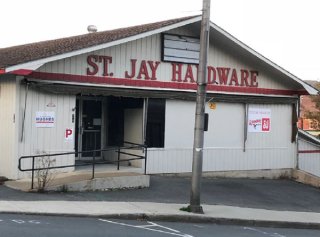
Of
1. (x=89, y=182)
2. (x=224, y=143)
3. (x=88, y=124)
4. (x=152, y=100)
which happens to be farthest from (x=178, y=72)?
(x=89, y=182)

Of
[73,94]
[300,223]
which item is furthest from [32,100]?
[300,223]

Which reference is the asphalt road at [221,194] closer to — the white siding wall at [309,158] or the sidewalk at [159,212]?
the sidewalk at [159,212]

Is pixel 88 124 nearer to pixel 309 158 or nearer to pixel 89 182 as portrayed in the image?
pixel 89 182

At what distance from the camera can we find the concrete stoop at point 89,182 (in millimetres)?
14312

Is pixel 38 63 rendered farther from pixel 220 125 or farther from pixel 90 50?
pixel 220 125

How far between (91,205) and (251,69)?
1005 cm

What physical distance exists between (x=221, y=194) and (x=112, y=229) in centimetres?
645

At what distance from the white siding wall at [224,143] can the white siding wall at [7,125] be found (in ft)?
15.1

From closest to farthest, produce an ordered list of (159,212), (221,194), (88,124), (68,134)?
(159,212)
(221,194)
(68,134)
(88,124)

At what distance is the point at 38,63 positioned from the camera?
14719 mm

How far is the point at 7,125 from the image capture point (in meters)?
15.8

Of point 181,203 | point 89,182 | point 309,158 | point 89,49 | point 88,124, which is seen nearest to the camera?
point 181,203


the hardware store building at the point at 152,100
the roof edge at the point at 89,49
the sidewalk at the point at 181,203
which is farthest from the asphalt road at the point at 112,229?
the hardware store building at the point at 152,100

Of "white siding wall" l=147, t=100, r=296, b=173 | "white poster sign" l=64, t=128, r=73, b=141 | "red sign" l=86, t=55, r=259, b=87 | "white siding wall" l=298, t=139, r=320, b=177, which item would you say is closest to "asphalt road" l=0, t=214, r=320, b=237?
"white poster sign" l=64, t=128, r=73, b=141
